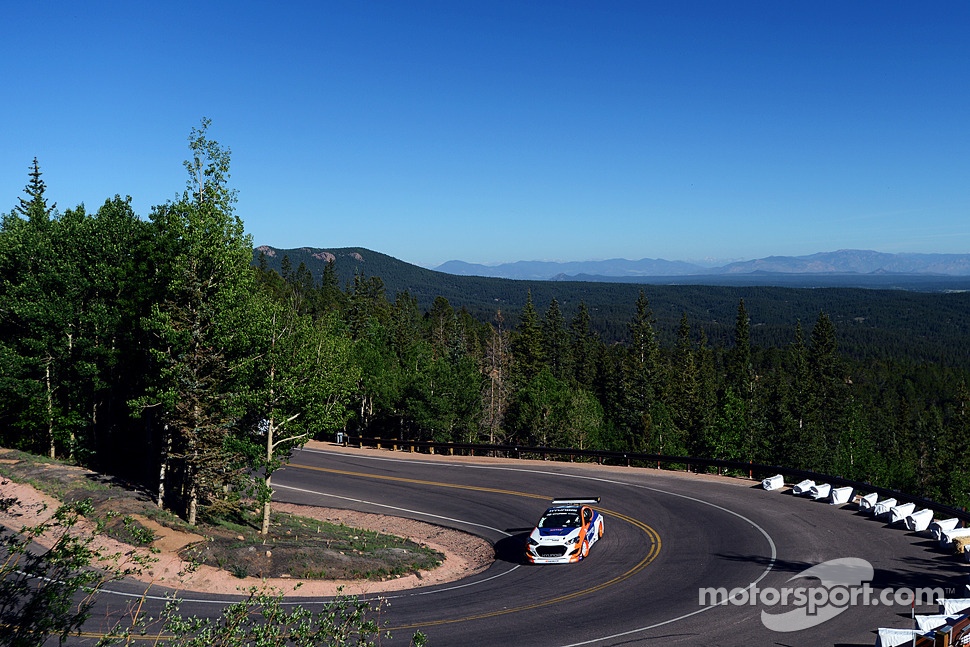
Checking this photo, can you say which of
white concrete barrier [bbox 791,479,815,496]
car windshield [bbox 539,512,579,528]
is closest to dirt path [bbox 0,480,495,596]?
car windshield [bbox 539,512,579,528]

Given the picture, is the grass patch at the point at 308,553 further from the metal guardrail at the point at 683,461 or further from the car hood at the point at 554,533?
the metal guardrail at the point at 683,461

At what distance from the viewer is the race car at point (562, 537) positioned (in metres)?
22.9

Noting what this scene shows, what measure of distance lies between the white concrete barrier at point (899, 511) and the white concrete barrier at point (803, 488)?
4.76 meters

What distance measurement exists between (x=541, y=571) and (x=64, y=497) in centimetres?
→ 1677

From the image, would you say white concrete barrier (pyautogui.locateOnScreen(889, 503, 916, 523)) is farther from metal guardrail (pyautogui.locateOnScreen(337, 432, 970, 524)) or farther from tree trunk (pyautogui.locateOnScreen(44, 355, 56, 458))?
tree trunk (pyautogui.locateOnScreen(44, 355, 56, 458))

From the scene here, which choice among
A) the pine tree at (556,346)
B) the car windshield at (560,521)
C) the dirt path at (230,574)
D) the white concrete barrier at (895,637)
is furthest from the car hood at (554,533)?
the pine tree at (556,346)

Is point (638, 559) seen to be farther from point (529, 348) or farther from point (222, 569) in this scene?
point (529, 348)

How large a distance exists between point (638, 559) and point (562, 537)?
2705mm

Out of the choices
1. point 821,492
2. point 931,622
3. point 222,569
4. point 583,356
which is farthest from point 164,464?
point 583,356

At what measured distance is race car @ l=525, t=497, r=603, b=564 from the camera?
2292cm

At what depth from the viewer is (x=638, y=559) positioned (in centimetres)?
2289

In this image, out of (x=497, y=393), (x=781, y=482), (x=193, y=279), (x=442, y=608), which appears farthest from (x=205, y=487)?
(x=497, y=393)

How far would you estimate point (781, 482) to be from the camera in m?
A: 32.3

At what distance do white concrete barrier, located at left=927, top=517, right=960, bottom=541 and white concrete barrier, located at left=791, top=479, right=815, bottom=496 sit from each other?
6.83 meters
